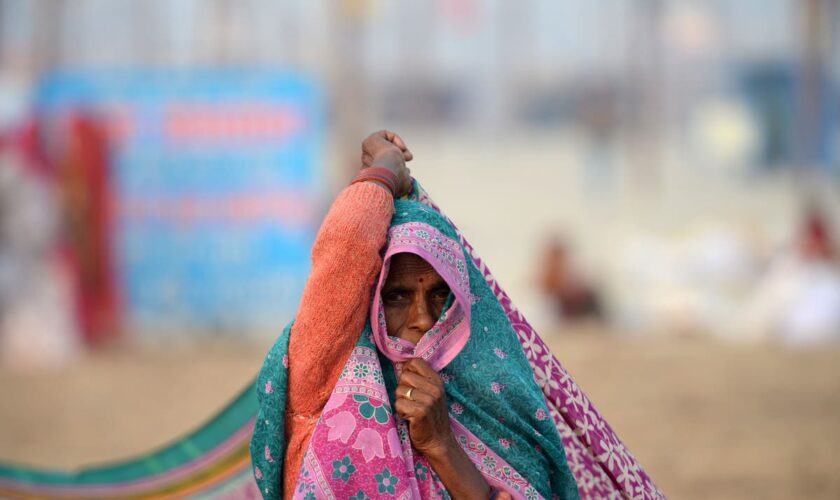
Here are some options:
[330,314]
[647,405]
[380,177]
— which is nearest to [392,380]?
[330,314]

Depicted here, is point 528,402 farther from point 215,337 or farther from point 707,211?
point 707,211

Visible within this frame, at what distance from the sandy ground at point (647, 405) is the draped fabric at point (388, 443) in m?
3.48

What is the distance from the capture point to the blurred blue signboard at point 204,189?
39.2ft

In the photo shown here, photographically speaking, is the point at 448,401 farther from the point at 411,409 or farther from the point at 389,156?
the point at 389,156

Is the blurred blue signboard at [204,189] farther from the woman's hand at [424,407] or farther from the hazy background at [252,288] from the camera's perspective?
the woman's hand at [424,407]

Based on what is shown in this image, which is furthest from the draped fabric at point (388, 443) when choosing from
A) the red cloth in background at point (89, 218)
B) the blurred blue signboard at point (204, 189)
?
the blurred blue signboard at point (204, 189)

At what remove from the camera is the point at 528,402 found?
8.50 feet

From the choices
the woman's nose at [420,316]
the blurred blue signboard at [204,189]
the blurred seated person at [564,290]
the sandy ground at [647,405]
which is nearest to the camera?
the woman's nose at [420,316]

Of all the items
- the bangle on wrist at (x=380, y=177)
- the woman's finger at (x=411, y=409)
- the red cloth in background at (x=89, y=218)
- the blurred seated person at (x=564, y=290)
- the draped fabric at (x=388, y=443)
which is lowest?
the blurred seated person at (x=564, y=290)

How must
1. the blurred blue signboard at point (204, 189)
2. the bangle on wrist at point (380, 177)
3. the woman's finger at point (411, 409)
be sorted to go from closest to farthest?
the woman's finger at point (411, 409) < the bangle on wrist at point (380, 177) < the blurred blue signboard at point (204, 189)

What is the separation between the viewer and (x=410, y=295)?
2551 mm

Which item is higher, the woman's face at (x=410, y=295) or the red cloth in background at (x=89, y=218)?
the woman's face at (x=410, y=295)

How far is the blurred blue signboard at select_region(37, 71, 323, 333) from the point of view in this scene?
12.0 metres

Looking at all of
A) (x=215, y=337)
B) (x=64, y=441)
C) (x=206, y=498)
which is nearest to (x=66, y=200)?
(x=215, y=337)
